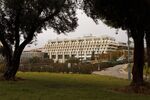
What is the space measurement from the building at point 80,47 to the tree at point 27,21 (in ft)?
277

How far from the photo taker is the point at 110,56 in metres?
110

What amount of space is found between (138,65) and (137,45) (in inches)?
46.6

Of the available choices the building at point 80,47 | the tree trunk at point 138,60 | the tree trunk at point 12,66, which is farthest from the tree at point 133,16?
the building at point 80,47

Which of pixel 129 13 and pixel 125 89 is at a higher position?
pixel 129 13

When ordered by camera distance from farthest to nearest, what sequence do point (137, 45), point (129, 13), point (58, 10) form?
point (58, 10), point (137, 45), point (129, 13)

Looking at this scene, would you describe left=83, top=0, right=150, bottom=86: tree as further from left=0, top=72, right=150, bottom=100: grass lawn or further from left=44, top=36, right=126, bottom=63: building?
left=44, top=36, right=126, bottom=63: building

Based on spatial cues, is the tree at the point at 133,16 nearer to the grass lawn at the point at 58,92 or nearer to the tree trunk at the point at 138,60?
the tree trunk at the point at 138,60

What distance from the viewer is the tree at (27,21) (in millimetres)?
27203

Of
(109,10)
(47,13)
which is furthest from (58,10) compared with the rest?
(109,10)

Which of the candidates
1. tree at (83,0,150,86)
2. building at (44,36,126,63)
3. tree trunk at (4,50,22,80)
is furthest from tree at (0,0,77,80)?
building at (44,36,126,63)

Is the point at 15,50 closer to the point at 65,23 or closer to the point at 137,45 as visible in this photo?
the point at 65,23

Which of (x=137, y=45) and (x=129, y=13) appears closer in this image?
(x=129, y=13)

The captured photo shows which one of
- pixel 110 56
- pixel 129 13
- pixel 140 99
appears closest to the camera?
pixel 140 99

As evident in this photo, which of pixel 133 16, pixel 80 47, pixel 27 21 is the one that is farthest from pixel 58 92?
pixel 80 47
